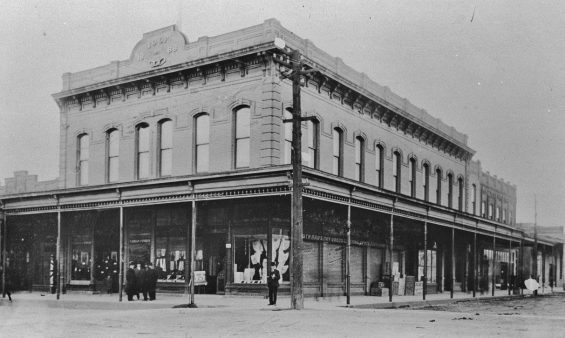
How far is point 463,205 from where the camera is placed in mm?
41812

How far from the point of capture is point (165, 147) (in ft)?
90.2

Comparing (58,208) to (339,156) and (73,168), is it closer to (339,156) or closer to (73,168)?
(73,168)

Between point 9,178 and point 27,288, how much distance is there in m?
6.25

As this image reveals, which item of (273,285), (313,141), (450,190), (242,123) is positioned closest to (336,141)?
(313,141)

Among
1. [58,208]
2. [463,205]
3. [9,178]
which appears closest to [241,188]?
[58,208]

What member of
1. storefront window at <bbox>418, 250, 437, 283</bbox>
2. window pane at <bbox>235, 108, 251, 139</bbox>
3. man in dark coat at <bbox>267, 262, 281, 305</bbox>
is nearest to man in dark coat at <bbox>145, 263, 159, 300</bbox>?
man in dark coat at <bbox>267, 262, 281, 305</bbox>

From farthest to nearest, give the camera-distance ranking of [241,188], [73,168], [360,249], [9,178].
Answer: [9,178]
[73,168]
[360,249]
[241,188]

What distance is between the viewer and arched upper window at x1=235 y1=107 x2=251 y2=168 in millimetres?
24859

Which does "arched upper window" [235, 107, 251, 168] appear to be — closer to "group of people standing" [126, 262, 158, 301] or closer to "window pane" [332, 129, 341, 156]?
"window pane" [332, 129, 341, 156]

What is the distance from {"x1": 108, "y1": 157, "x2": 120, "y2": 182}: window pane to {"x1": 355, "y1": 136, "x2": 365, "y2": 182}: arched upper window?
10325mm

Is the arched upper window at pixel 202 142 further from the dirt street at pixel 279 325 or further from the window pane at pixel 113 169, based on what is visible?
the dirt street at pixel 279 325

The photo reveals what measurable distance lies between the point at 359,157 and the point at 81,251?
12612 millimetres

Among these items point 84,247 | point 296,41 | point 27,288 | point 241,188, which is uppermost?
point 296,41

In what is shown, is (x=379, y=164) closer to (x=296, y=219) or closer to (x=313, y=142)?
(x=313, y=142)
